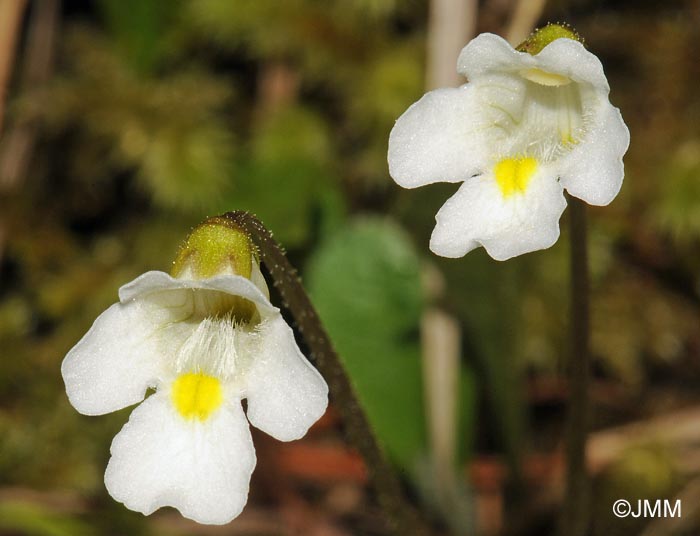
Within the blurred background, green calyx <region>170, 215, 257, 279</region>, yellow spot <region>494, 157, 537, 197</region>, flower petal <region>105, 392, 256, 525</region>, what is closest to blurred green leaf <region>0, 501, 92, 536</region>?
the blurred background

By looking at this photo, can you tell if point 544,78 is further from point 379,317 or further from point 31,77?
point 31,77

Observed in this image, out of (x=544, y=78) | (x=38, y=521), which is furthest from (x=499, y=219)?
(x=38, y=521)

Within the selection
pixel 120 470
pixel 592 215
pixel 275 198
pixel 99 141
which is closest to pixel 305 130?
pixel 275 198

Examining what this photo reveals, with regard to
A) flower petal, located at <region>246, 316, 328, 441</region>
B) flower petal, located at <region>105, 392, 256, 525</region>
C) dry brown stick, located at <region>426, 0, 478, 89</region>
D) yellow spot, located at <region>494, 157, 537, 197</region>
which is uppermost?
dry brown stick, located at <region>426, 0, 478, 89</region>

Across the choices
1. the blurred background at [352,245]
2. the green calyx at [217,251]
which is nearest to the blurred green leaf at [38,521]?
the blurred background at [352,245]

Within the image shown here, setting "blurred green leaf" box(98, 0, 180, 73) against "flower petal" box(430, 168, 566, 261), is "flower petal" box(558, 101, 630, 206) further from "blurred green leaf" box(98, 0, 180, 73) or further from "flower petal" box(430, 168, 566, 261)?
"blurred green leaf" box(98, 0, 180, 73)

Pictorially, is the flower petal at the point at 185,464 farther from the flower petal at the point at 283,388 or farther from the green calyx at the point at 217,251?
the green calyx at the point at 217,251
